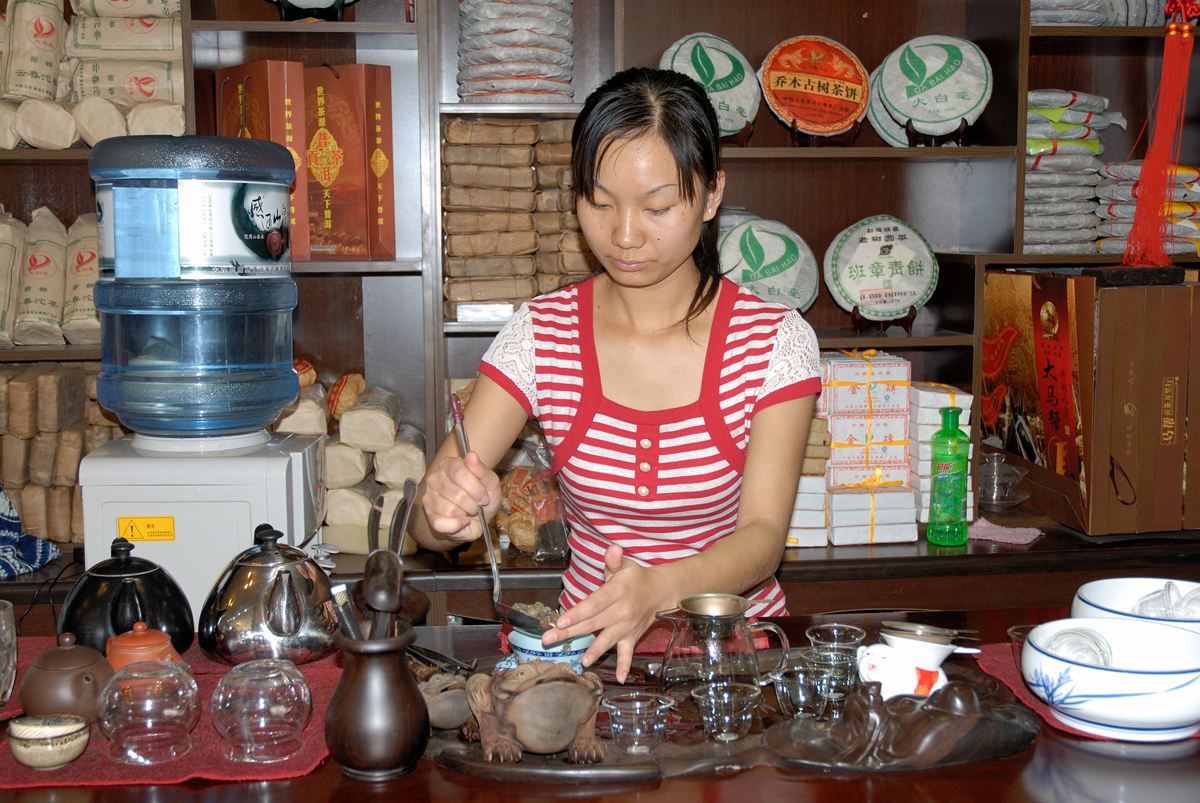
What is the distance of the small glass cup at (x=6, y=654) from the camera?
118 centimetres

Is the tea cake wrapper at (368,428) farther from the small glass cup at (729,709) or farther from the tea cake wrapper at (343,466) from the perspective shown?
the small glass cup at (729,709)

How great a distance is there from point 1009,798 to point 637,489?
2.62ft

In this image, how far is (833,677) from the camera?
1145 millimetres

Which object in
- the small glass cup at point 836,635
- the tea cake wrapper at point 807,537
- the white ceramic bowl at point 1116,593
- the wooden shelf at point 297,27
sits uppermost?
the wooden shelf at point 297,27

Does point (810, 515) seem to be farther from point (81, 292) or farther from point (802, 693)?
point (81, 292)

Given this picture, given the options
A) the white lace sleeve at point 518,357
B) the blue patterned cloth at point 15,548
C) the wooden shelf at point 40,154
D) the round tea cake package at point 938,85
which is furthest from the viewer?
the round tea cake package at point 938,85

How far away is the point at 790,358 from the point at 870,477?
3.49 ft

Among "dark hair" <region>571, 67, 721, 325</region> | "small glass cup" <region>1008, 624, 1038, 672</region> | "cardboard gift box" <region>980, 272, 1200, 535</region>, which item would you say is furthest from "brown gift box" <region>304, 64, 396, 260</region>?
"small glass cup" <region>1008, 624, 1038, 672</region>

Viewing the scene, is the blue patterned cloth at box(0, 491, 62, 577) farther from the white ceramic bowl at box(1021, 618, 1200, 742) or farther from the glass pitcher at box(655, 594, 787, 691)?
the white ceramic bowl at box(1021, 618, 1200, 742)

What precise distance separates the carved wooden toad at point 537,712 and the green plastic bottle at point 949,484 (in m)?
1.71

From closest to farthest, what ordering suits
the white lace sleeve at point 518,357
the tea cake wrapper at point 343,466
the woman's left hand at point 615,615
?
the woman's left hand at point 615,615
the white lace sleeve at point 518,357
the tea cake wrapper at point 343,466

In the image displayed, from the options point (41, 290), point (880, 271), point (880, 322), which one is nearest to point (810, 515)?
point (880, 322)

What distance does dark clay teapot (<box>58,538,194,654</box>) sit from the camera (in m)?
1.26

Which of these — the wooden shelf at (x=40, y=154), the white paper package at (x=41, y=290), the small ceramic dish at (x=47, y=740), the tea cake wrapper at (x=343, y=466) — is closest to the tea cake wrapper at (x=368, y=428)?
the tea cake wrapper at (x=343, y=466)
